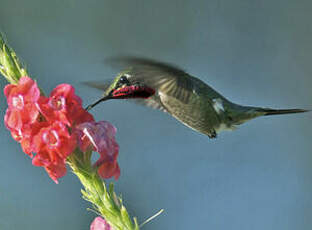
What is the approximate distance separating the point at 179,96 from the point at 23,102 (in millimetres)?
485

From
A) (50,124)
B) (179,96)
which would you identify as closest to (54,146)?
(50,124)

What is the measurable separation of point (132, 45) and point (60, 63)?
14.3 inches

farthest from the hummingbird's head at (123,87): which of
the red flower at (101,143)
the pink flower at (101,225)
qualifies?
the pink flower at (101,225)

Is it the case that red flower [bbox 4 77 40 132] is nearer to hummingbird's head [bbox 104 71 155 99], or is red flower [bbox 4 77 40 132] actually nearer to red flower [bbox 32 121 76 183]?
red flower [bbox 32 121 76 183]

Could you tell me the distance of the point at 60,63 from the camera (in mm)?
2240

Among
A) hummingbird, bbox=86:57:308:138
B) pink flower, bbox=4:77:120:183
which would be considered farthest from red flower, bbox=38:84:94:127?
hummingbird, bbox=86:57:308:138

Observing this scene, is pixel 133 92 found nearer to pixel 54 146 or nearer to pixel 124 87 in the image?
pixel 124 87

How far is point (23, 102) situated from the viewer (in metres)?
0.89

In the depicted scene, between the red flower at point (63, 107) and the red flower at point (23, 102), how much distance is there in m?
0.02

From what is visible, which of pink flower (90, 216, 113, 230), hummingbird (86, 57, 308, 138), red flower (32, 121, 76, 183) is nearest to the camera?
red flower (32, 121, 76, 183)

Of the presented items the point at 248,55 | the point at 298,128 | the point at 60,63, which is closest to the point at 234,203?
the point at 298,128

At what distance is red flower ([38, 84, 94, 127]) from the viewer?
892 mm

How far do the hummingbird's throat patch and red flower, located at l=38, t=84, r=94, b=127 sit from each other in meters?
0.19

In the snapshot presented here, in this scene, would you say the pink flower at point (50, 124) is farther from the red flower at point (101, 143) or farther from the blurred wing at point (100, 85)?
the blurred wing at point (100, 85)
